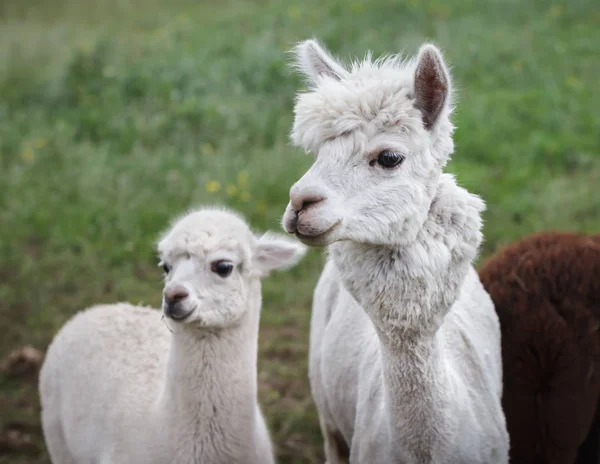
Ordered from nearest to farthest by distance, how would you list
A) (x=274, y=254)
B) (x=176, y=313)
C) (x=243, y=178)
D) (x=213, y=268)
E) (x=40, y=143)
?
(x=176, y=313) → (x=213, y=268) → (x=274, y=254) → (x=243, y=178) → (x=40, y=143)

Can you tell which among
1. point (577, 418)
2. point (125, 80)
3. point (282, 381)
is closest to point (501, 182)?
point (282, 381)

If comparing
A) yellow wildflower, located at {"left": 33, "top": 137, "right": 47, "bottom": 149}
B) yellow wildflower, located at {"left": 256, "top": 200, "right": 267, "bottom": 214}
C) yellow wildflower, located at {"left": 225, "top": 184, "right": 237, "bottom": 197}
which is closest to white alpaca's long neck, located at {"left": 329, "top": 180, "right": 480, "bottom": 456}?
yellow wildflower, located at {"left": 256, "top": 200, "right": 267, "bottom": 214}

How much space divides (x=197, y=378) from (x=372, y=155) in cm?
160

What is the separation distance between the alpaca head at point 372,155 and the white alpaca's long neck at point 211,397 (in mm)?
1309

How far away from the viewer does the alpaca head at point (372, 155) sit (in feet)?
9.29

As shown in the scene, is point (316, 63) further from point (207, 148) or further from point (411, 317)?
point (207, 148)

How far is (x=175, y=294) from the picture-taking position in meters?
3.71

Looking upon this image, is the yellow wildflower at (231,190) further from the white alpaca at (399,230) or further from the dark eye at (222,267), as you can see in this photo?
the white alpaca at (399,230)

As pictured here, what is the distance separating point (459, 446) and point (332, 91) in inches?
57.3

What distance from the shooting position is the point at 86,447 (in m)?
4.20

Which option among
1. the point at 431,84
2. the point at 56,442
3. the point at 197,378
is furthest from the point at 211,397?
the point at 431,84

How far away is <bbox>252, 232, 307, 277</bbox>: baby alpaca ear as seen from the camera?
13.8 feet

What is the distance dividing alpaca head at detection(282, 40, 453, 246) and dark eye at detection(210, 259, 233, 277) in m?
1.09

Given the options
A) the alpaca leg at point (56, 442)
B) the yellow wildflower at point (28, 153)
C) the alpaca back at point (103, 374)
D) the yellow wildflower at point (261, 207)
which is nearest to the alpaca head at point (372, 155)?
the alpaca back at point (103, 374)
